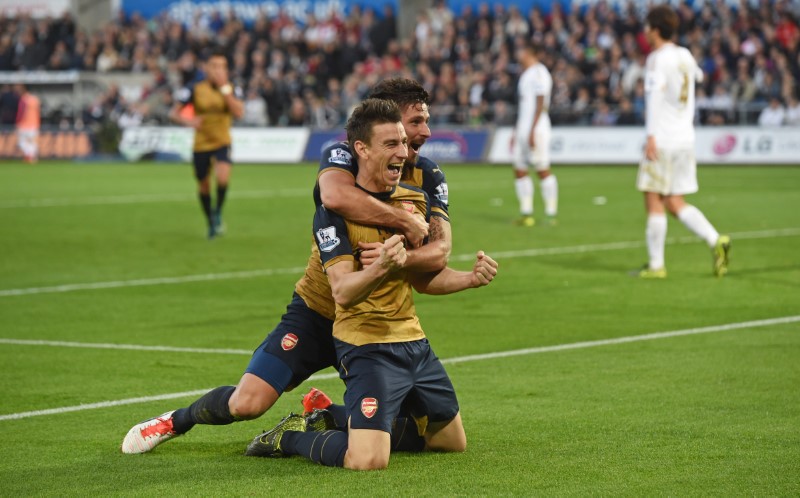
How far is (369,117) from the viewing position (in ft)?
19.7

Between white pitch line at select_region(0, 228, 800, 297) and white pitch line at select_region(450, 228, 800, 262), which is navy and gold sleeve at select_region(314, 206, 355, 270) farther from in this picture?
white pitch line at select_region(450, 228, 800, 262)

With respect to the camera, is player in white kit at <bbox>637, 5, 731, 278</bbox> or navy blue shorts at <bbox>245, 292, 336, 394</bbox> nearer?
navy blue shorts at <bbox>245, 292, 336, 394</bbox>

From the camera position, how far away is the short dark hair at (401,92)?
253 inches

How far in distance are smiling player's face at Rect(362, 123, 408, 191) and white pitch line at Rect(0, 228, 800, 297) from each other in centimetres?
735

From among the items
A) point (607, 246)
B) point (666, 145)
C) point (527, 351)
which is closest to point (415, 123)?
point (527, 351)

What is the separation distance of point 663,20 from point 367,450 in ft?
26.8

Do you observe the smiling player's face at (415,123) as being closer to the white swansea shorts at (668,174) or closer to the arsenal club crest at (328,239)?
the arsenal club crest at (328,239)

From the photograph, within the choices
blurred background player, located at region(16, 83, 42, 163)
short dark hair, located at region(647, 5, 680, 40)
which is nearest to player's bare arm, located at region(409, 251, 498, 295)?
short dark hair, located at region(647, 5, 680, 40)

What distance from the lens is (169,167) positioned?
34188mm

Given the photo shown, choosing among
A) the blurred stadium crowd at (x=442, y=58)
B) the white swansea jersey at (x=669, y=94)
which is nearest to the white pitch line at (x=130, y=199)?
the blurred stadium crowd at (x=442, y=58)

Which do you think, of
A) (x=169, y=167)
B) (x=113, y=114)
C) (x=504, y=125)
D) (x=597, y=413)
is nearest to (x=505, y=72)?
(x=504, y=125)

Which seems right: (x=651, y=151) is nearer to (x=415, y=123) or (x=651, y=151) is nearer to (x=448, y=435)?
(x=415, y=123)

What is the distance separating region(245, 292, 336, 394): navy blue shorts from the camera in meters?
6.39

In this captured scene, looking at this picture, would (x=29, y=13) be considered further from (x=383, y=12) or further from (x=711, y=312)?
(x=711, y=312)
